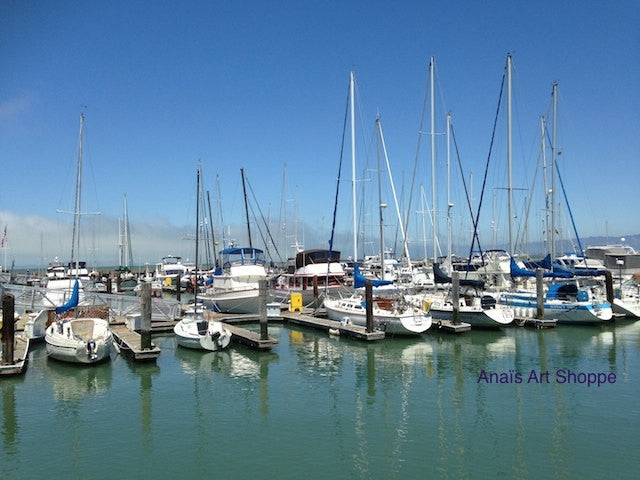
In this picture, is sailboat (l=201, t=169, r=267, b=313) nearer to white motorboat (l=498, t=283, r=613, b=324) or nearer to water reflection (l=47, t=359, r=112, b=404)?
water reflection (l=47, t=359, r=112, b=404)

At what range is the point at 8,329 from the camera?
19.5m

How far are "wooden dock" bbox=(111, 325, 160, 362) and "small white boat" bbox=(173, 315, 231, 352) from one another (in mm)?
1929

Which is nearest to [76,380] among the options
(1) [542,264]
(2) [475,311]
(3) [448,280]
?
(2) [475,311]

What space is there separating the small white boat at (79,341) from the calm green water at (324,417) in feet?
1.70

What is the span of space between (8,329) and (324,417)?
13140 millimetres

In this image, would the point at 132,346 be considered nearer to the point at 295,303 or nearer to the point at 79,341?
the point at 79,341

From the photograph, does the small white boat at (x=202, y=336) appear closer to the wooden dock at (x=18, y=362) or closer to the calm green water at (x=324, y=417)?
the calm green water at (x=324, y=417)

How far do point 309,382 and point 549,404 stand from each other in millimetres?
8574

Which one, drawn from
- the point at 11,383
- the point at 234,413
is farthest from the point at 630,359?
the point at 11,383

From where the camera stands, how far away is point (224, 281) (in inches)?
1603

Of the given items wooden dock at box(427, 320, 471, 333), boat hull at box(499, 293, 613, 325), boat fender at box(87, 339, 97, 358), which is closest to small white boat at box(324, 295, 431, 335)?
wooden dock at box(427, 320, 471, 333)

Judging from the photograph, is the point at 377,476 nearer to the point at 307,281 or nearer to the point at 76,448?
the point at 76,448

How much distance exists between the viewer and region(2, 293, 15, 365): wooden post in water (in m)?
19.1

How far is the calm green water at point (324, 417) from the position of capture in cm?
1196
